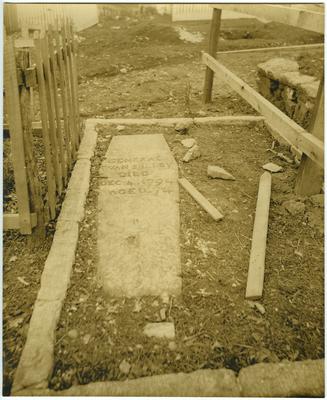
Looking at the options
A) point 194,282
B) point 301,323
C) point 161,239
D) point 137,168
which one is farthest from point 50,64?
point 301,323

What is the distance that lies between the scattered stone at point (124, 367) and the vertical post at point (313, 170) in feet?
7.41

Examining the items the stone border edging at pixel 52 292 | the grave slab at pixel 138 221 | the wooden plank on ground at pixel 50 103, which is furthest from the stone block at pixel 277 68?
the wooden plank on ground at pixel 50 103

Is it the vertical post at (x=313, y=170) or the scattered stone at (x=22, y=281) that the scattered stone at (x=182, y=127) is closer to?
the vertical post at (x=313, y=170)

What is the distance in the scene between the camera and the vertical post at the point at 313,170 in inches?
114

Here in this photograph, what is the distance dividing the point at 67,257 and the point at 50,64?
5.16 ft

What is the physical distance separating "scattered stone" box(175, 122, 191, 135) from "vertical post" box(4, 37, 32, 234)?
8.54 ft

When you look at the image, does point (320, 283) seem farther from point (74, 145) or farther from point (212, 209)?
point (74, 145)

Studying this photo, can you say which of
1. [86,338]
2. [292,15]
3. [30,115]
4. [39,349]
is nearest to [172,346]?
[86,338]

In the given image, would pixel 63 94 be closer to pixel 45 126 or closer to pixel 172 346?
pixel 45 126

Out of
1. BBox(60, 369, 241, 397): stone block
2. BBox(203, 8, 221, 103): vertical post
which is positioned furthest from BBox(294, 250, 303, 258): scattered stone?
BBox(203, 8, 221, 103): vertical post

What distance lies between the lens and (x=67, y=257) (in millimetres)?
2584

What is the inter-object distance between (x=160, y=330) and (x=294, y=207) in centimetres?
175

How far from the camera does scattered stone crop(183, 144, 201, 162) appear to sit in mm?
3996

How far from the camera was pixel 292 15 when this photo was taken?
2930mm
